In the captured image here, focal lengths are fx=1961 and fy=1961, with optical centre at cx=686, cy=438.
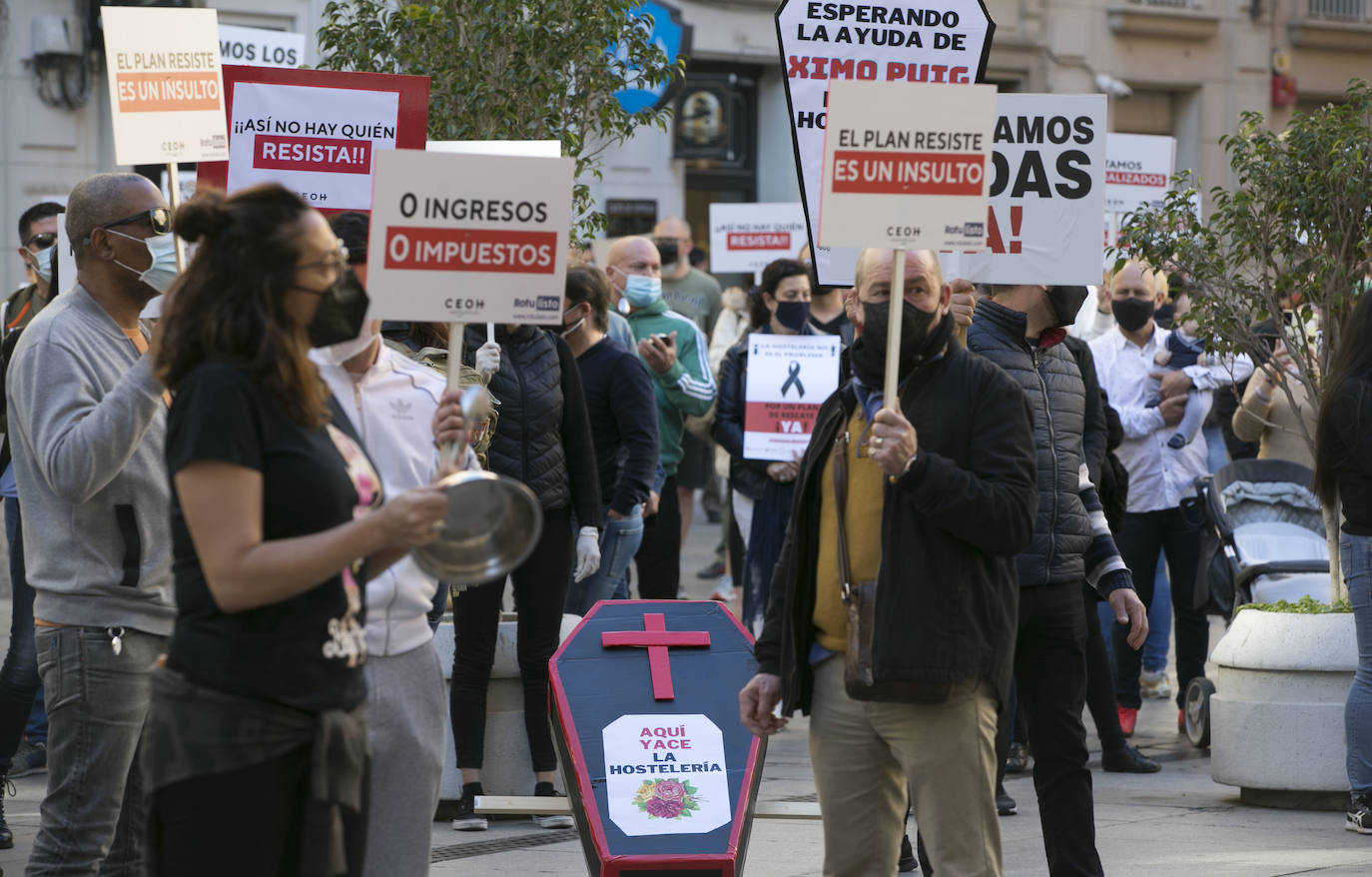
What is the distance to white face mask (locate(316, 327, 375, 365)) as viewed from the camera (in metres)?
3.96

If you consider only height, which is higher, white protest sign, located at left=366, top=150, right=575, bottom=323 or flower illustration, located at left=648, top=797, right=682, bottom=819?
white protest sign, located at left=366, top=150, right=575, bottom=323

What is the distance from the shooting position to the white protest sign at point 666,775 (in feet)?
17.9

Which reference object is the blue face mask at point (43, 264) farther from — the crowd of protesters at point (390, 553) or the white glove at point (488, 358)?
the white glove at point (488, 358)

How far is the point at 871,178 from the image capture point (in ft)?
14.7

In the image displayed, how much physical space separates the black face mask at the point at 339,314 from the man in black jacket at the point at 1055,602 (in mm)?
2342

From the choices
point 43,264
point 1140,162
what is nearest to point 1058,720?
point 43,264

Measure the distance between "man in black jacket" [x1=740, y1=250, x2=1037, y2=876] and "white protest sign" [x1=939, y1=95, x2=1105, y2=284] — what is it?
1.32m

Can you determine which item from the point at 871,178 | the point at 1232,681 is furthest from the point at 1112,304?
the point at 871,178

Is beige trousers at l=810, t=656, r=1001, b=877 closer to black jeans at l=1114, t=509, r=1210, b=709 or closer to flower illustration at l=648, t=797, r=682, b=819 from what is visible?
flower illustration at l=648, t=797, r=682, b=819

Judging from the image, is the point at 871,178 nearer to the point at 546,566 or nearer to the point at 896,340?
the point at 896,340

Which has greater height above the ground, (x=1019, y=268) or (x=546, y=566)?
(x=1019, y=268)

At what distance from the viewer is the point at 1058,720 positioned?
535 centimetres

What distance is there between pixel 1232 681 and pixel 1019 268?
262cm

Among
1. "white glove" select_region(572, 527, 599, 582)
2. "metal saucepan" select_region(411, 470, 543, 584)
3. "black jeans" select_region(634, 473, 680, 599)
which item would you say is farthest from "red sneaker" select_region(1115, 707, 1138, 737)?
"metal saucepan" select_region(411, 470, 543, 584)
